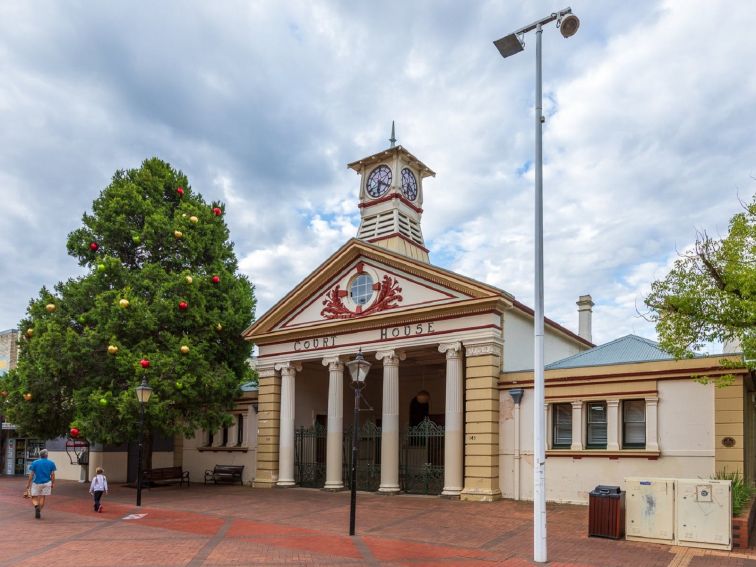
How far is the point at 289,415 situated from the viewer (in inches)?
992

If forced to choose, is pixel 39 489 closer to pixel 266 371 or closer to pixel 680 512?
pixel 266 371

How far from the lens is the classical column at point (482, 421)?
1960 cm

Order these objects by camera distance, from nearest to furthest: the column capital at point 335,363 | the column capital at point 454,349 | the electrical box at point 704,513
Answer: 1. the electrical box at point 704,513
2. the column capital at point 454,349
3. the column capital at point 335,363

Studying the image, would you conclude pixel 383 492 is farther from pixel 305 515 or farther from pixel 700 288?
pixel 700 288

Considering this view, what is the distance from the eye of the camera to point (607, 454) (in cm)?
1820

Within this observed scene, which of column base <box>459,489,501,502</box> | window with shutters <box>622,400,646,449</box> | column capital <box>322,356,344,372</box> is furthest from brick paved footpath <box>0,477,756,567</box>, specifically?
column capital <box>322,356,344,372</box>

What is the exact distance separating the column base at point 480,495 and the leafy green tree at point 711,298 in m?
7.71

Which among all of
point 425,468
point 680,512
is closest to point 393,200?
point 425,468

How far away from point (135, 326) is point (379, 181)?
10.7 meters

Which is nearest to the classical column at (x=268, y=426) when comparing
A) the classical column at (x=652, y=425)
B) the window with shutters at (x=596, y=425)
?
the window with shutters at (x=596, y=425)

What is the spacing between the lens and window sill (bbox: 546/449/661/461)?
691 inches

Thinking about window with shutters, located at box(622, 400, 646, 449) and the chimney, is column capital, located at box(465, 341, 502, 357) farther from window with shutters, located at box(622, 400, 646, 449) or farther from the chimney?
the chimney

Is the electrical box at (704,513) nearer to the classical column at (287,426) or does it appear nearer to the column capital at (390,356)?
the column capital at (390,356)

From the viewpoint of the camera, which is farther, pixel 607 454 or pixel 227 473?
pixel 227 473
